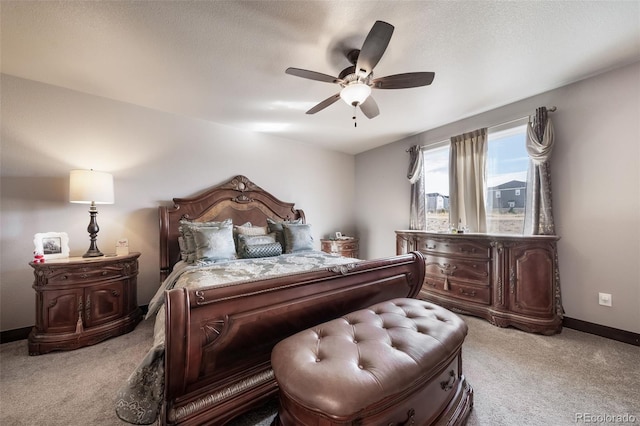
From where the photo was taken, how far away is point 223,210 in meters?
3.39

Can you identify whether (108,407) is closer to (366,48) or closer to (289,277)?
(289,277)

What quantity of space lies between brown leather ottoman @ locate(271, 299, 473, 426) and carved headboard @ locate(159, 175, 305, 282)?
8.24 ft

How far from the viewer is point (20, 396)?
5.11 ft

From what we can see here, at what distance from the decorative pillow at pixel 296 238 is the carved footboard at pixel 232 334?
1.50m

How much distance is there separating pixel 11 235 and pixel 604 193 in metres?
6.03

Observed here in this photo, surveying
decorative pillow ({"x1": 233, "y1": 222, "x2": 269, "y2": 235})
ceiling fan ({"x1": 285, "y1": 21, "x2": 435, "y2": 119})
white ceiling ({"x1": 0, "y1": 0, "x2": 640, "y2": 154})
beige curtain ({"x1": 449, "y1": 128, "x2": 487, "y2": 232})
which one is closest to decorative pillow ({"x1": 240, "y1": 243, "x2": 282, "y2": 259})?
decorative pillow ({"x1": 233, "y1": 222, "x2": 269, "y2": 235})

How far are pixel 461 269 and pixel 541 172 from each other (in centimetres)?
Answer: 143

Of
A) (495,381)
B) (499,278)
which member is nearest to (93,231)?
(495,381)

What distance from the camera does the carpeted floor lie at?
1.39 m

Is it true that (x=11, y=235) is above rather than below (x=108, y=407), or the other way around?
above

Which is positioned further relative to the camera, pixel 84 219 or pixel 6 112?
pixel 84 219

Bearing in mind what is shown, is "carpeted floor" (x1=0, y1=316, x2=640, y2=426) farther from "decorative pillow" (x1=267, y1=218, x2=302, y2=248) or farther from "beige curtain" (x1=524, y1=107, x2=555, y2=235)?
"decorative pillow" (x1=267, y1=218, x2=302, y2=248)

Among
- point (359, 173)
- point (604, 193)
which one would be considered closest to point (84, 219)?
point (359, 173)
